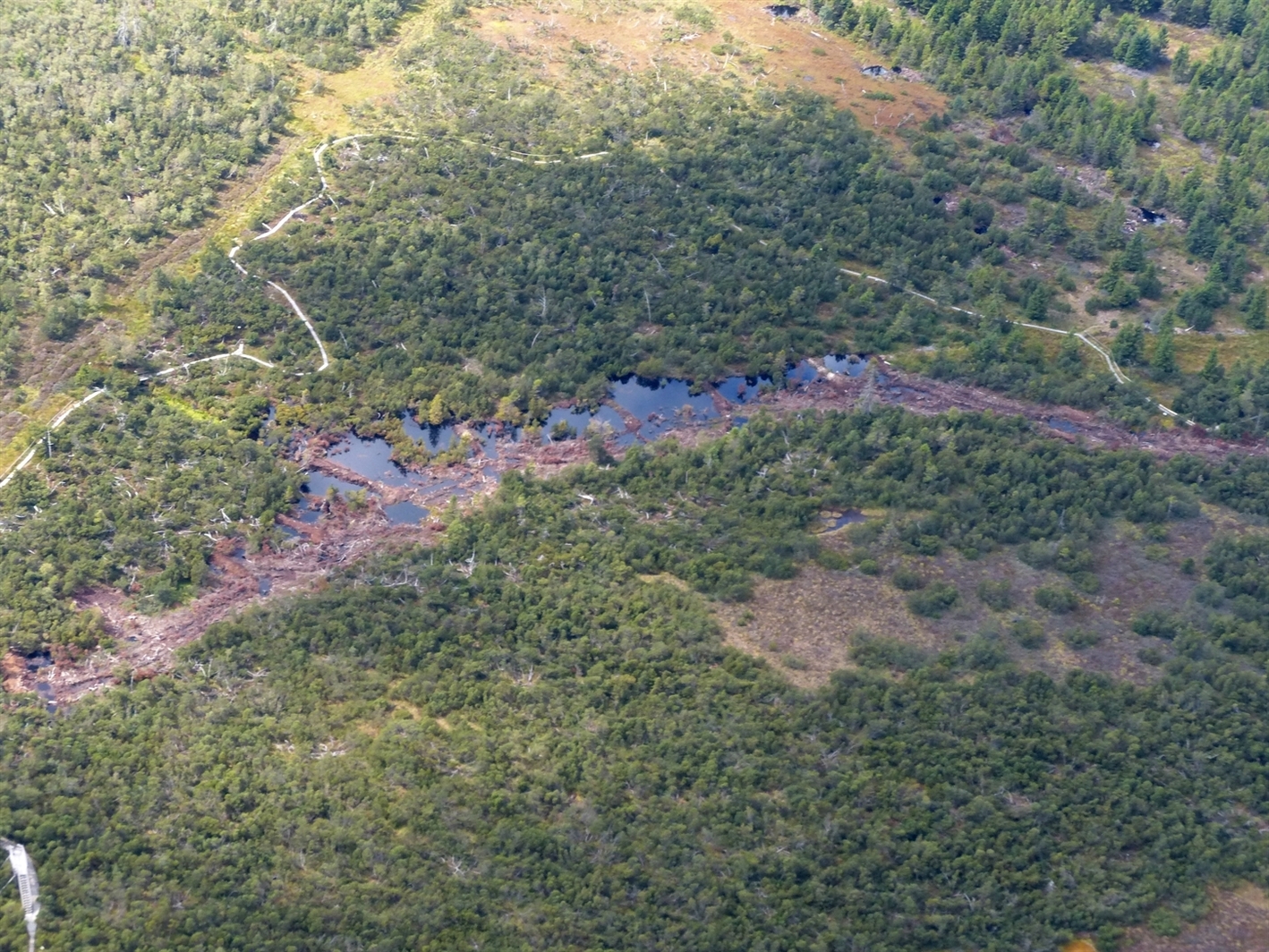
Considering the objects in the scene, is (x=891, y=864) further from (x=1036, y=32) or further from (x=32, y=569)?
(x=1036, y=32)

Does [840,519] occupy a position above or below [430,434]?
above

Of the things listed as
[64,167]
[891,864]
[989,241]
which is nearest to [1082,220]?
[989,241]

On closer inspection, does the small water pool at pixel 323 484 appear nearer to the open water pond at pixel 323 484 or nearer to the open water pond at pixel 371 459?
the open water pond at pixel 323 484

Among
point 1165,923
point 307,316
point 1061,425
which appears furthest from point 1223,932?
point 307,316

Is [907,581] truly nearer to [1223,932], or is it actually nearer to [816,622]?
[816,622]

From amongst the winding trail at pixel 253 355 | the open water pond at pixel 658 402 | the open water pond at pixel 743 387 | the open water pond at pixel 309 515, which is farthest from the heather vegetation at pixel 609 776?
the winding trail at pixel 253 355

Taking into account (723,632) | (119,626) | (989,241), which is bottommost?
(119,626)
